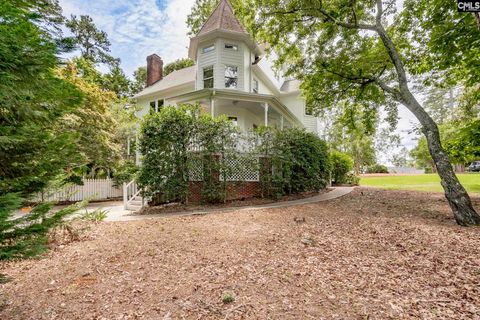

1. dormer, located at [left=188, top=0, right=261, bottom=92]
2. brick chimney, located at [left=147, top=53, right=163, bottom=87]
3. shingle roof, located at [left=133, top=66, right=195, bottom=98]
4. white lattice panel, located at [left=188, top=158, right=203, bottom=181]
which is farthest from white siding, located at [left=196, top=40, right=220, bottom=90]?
brick chimney, located at [left=147, top=53, right=163, bottom=87]

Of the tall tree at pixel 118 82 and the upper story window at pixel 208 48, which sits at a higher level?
the tall tree at pixel 118 82

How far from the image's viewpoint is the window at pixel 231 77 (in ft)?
47.3

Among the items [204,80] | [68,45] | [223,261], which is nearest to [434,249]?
[223,261]

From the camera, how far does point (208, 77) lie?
1473 cm

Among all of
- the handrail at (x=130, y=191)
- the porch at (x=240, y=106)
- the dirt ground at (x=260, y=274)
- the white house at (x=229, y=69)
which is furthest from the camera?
the white house at (x=229, y=69)

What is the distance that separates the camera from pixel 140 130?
850 centimetres

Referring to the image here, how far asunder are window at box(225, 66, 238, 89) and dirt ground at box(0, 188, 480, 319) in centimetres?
1070

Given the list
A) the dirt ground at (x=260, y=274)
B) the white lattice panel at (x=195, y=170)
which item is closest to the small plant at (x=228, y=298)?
the dirt ground at (x=260, y=274)

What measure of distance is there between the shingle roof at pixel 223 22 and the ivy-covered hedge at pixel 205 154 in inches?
300

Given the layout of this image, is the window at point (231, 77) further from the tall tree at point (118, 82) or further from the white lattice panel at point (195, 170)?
the tall tree at point (118, 82)

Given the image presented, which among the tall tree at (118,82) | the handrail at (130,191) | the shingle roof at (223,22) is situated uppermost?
the tall tree at (118,82)

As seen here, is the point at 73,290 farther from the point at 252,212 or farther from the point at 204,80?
the point at 204,80

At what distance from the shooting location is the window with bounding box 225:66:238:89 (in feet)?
47.3

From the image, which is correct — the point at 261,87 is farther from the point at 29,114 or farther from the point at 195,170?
the point at 29,114
